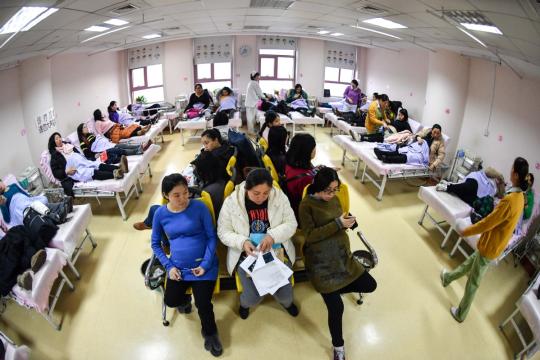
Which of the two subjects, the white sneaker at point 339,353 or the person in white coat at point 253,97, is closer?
the white sneaker at point 339,353

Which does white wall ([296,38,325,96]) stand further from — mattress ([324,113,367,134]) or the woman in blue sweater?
the woman in blue sweater

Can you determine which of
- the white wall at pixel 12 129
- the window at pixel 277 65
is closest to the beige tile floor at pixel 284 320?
the white wall at pixel 12 129

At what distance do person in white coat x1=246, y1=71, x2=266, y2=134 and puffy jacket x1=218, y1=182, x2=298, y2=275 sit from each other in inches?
216

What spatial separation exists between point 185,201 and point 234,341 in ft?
4.21

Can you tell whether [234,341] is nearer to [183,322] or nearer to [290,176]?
[183,322]

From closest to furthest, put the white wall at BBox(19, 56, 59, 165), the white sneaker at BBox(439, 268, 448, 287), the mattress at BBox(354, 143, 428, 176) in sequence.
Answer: the white sneaker at BBox(439, 268, 448, 287) → the white wall at BBox(19, 56, 59, 165) → the mattress at BBox(354, 143, 428, 176)

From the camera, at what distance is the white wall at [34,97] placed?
4363 mm

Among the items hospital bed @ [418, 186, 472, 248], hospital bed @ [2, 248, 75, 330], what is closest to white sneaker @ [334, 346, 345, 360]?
hospital bed @ [418, 186, 472, 248]

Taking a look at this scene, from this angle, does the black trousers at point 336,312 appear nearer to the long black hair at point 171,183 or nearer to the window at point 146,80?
the long black hair at point 171,183

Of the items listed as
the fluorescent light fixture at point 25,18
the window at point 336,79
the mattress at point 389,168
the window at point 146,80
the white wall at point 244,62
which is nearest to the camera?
the fluorescent light fixture at point 25,18

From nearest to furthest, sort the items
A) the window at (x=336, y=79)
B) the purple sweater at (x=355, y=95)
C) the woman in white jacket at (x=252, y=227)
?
the woman in white jacket at (x=252, y=227), the purple sweater at (x=355, y=95), the window at (x=336, y=79)

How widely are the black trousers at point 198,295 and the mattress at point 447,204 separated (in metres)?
2.83

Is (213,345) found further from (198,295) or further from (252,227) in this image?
(252,227)

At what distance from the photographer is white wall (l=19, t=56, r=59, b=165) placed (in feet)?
14.3
